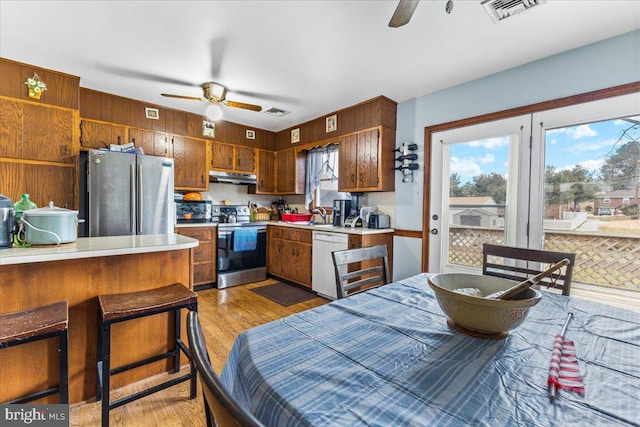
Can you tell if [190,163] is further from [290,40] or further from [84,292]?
[84,292]

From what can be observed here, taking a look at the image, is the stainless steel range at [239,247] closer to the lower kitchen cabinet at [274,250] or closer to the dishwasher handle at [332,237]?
the lower kitchen cabinet at [274,250]

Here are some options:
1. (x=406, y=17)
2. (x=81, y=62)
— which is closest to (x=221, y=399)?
(x=406, y=17)

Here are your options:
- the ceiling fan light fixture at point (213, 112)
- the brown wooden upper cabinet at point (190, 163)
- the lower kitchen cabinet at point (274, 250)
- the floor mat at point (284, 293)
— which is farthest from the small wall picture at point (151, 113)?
the floor mat at point (284, 293)

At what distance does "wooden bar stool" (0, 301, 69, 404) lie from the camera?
118 centimetres

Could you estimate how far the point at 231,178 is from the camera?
4.33 meters

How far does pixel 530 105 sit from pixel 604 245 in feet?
4.19

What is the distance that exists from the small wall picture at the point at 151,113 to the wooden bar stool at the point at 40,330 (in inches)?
116

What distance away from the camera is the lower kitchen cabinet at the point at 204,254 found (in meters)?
3.72

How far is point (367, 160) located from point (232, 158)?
7.22ft

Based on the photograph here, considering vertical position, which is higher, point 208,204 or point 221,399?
point 208,204

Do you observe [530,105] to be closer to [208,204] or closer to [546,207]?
[546,207]

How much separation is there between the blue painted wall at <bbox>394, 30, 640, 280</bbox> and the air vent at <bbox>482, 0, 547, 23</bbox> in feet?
2.82

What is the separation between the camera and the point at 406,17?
4.75 feet

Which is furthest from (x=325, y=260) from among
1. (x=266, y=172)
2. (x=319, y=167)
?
(x=266, y=172)
